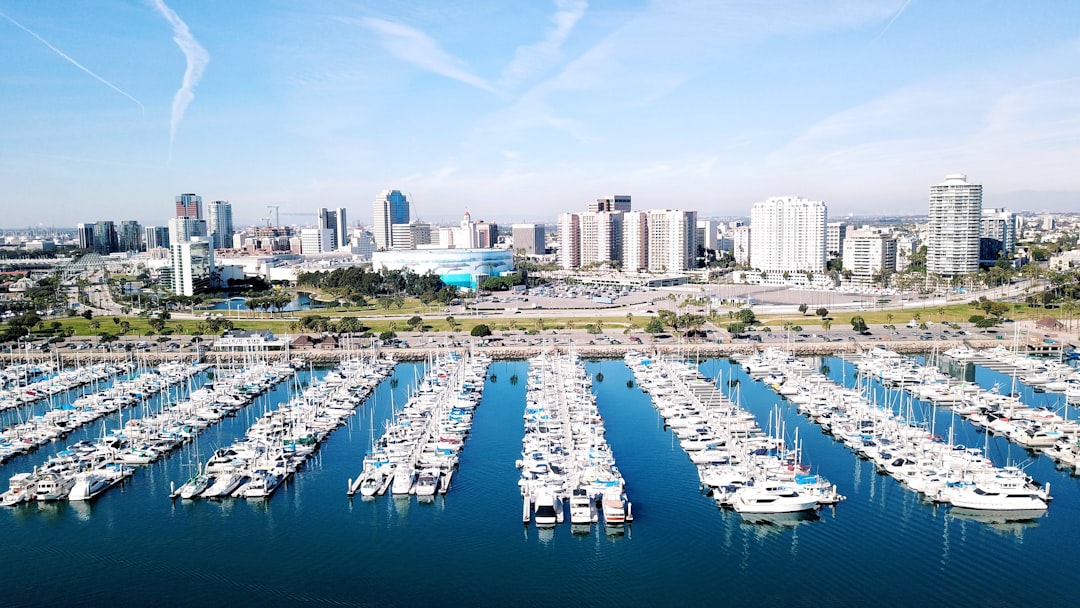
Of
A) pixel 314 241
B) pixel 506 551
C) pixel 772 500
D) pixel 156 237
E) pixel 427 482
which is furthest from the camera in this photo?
pixel 156 237

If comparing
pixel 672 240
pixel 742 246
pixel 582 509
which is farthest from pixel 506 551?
pixel 742 246

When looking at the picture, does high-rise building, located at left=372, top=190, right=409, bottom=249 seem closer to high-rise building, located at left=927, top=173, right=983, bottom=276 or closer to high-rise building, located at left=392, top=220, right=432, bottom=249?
high-rise building, located at left=392, top=220, right=432, bottom=249

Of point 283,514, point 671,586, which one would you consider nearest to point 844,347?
point 671,586

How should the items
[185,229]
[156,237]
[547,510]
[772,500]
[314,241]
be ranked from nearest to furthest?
[547,510], [772,500], [185,229], [314,241], [156,237]

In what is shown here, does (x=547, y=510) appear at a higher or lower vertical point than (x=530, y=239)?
lower

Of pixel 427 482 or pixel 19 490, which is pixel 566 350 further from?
pixel 19 490
